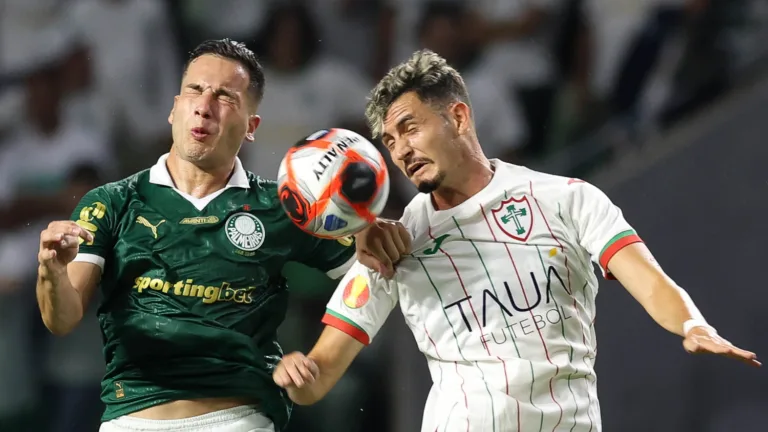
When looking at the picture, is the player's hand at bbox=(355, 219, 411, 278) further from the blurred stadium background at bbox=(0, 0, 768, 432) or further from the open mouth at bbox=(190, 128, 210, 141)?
the blurred stadium background at bbox=(0, 0, 768, 432)

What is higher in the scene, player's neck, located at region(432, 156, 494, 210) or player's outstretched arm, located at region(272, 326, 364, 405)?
player's neck, located at region(432, 156, 494, 210)

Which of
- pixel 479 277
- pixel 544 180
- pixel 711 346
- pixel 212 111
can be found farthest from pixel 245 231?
pixel 711 346

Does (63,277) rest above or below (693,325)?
below

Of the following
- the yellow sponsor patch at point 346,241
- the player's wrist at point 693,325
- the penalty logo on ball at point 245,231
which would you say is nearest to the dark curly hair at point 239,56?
the penalty logo on ball at point 245,231

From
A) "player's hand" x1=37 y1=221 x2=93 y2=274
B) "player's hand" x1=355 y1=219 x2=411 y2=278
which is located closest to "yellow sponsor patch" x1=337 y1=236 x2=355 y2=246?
"player's hand" x1=355 y1=219 x2=411 y2=278

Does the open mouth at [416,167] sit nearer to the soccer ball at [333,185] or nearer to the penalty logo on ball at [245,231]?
the soccer ball at [333,185]

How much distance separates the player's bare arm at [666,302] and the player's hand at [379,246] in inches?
22.2

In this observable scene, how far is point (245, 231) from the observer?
2.99 metres

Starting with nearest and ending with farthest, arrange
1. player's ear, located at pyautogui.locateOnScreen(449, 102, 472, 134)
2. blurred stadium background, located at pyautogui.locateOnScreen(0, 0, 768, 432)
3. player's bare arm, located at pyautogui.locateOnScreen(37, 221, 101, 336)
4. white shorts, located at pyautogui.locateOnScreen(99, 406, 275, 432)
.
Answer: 1. player's bare arm, located at pyautogui.locateOnScreen(37, 221, 101, 336)
2. white shorts, located at pyautogui.locateOnScreen(99, 406, 275, 432)
3. player's ear, located at pyautogui.locateOnScreen(449, 102, 472, 134)
4. blurred stadium background, located at pyautogui.locateOnScreen(0, 0, 768, 432)

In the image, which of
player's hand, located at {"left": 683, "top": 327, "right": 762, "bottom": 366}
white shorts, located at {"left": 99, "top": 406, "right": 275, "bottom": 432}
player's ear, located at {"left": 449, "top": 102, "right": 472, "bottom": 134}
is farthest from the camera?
player's ear, located at {"left": 449, "top": 102, "right": 472, "bottom": 134}

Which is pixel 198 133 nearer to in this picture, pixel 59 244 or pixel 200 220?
pixel 200 220

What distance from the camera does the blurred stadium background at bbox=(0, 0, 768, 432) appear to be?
507 centimetres

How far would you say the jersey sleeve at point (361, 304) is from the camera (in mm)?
2902

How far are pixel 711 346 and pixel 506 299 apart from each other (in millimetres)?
609
